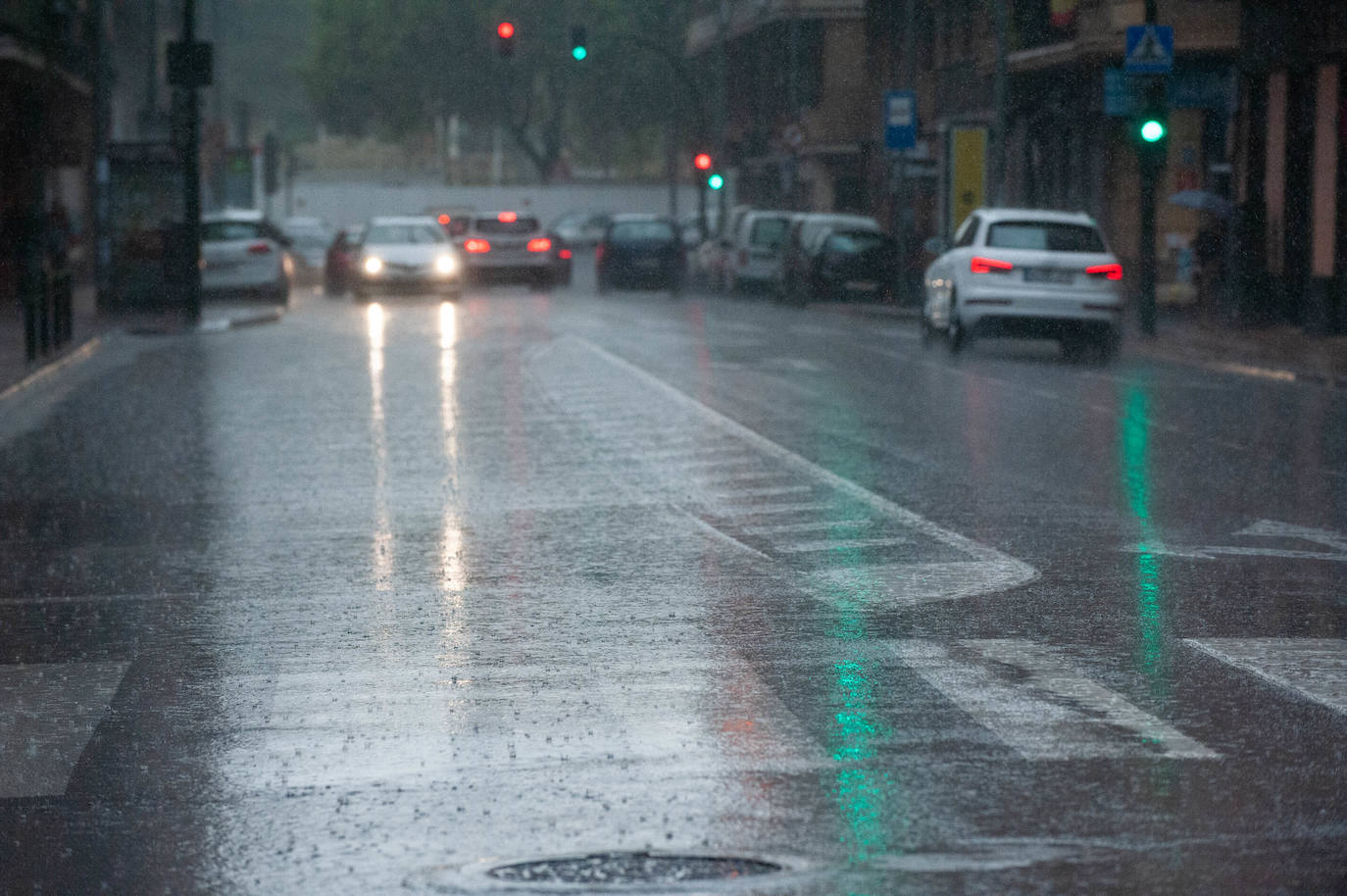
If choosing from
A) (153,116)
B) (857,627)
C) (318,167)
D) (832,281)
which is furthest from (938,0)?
(318,167)

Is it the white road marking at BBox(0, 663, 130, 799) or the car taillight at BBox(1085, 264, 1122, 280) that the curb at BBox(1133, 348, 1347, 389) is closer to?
the car taillight at BBox(1085, 264, 1122, 280)

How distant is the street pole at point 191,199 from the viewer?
32094 millimetres

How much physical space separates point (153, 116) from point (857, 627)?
3697 cm

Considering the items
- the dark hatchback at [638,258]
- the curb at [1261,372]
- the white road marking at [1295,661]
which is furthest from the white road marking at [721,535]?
the dark hatchback at [638,258]

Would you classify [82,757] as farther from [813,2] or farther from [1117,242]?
[813,2]

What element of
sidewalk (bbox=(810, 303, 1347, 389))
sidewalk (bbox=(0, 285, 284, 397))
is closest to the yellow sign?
sidewalk (bbox=(810, 303, 1347, 389))

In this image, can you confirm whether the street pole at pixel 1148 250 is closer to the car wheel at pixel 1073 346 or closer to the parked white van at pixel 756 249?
the car wheel at pixel 1073 346

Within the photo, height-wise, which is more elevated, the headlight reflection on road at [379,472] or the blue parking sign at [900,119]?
the blue parking sign at [900,119]

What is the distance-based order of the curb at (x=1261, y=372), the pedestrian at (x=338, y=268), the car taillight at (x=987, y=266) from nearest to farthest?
1. the curb at (x=1261, y=372)
2. the car taillight at (x=987, y=266)
3. the pedestrian at (x=338, y=268)

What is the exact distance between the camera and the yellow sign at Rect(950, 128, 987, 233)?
42938 mm

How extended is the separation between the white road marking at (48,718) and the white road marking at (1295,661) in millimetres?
3690

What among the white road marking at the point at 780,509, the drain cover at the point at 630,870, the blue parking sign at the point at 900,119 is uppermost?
the blue parking sign at the point at 900,119

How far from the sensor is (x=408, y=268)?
132 feet

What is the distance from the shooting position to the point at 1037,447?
1551 centimetres
